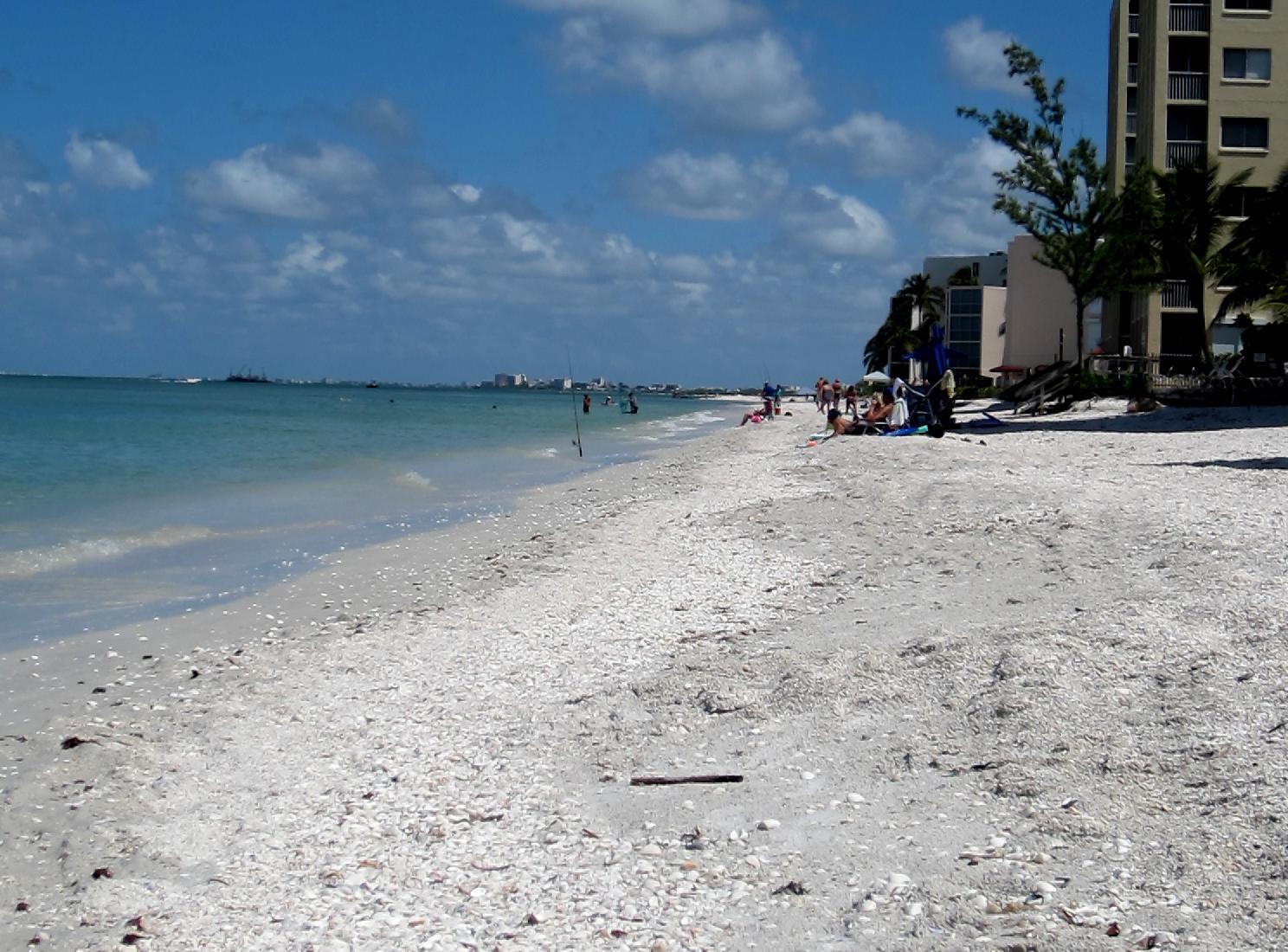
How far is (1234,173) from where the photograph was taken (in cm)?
3988

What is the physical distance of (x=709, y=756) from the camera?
669 cm

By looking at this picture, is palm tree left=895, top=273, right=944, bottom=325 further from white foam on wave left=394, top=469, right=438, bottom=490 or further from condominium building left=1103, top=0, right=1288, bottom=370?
white foam on wave left=394, top=469, right=438, bottom=490

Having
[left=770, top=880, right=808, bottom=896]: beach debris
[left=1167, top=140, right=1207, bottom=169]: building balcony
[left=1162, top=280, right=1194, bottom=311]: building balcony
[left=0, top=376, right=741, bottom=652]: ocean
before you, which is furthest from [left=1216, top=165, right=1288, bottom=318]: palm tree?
[left=770, top=880, right=808, bottom=896]: beach debris

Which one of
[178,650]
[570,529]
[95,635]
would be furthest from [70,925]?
[570,529]

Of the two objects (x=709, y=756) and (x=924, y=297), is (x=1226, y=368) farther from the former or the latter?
(x=924, y=297)

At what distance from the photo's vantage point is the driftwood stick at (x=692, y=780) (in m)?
6.31

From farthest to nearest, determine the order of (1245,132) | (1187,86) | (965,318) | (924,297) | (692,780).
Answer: (924,297)
(965,318)
(1187,86)
(1245,132)
(692,780)

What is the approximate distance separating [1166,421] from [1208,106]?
20908mm

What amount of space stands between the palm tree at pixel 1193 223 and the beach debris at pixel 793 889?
114 feet

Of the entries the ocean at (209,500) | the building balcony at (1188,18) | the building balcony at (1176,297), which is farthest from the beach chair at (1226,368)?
the ocean at (209,500)

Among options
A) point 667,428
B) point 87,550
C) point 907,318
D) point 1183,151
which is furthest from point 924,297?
point 87,550

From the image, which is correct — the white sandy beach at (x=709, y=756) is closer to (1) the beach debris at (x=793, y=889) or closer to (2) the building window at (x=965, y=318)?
(1) the beach debris at (x=793, y=889)

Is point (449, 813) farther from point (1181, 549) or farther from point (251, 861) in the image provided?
point (1181, 549)

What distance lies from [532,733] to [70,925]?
111 inches
